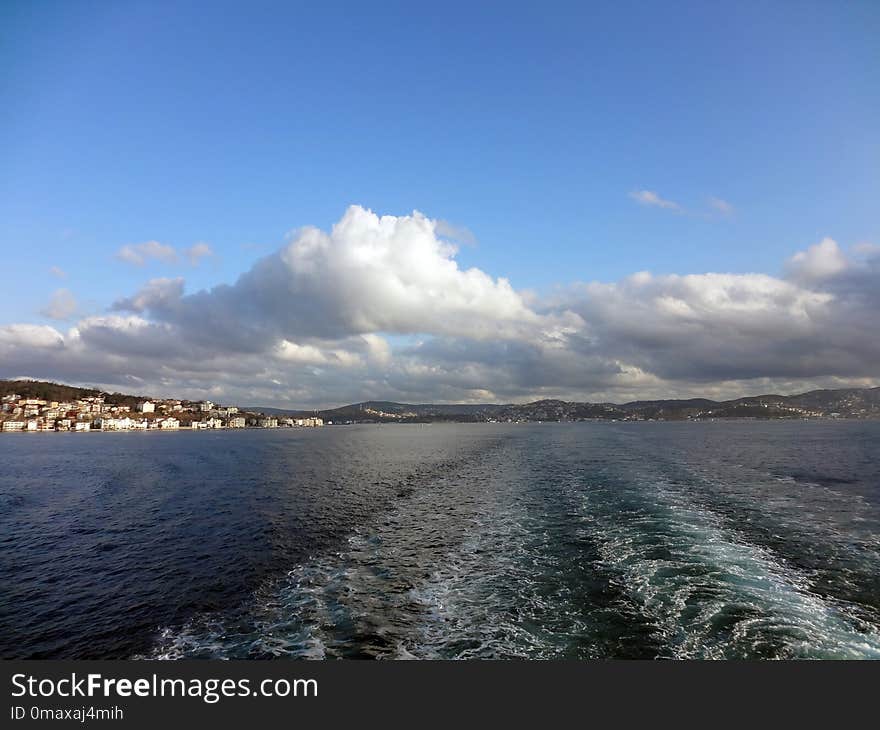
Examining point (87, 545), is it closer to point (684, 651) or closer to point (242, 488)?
point (242, 488)

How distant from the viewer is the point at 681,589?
20266 millimetres

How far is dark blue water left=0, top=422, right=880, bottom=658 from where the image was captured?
16.5m

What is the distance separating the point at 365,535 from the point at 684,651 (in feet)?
70.2

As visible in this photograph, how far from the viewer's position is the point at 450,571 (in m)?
23.8

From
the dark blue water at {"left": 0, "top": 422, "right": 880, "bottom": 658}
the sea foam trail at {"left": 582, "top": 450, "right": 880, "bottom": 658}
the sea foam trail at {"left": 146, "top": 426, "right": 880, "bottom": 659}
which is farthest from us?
the dark blue water at {"left": 0, "top": 422, "right": 880, "bottom": 658}

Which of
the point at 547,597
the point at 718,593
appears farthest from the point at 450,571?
the point at 718,593

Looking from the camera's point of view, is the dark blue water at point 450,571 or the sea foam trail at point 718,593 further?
the dark blue water at point 450,571

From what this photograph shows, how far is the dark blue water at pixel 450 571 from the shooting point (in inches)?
650

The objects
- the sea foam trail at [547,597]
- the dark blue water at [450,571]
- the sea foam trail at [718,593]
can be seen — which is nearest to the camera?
the sea foam trail at [718,593]

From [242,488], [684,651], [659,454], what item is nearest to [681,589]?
[684,651]

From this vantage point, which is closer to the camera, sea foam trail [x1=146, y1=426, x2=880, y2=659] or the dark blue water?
sea foam trail [x1=146, y1=426, x2=880, y2=659]

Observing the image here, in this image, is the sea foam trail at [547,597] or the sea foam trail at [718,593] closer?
the sea foam trail at [718,593]

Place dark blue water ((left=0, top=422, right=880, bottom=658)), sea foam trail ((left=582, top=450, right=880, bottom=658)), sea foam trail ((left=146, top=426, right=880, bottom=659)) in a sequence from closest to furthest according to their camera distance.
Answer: sea foam trail ((left=582, top=450, right=880, bottom=658)) → sea foam trail ((left=146, top=426, right=880, bottom=659)) → dark blue water ((left=0, top=422, right=880, bottom=658))

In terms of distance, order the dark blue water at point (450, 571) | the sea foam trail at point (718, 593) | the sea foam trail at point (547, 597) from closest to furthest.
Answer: the sea foam trail at point (718, 593) < the sea foam trail at point (547, 597) < the dark blue water at point (450, 571)
